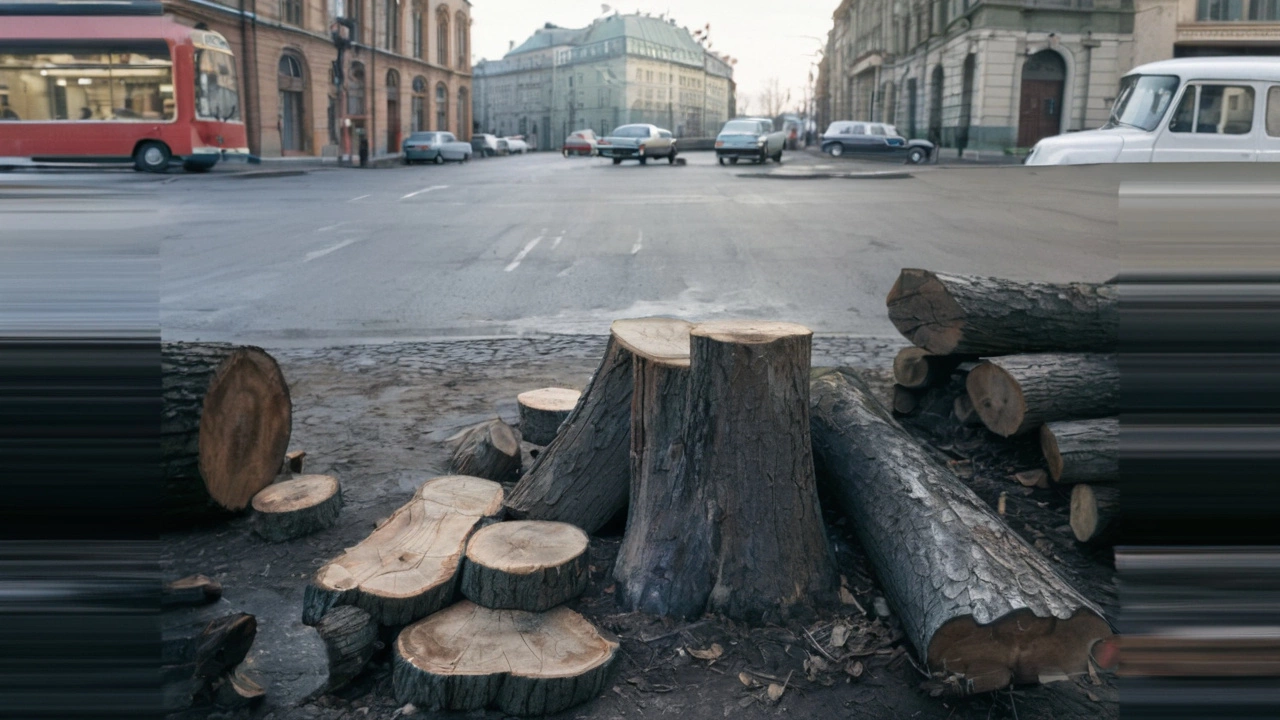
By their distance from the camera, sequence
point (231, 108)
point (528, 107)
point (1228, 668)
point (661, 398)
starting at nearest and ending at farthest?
point (1228, 668) < point (661, 398) < point (231, 108) < point (528, 107)

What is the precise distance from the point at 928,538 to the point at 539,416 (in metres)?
2.22

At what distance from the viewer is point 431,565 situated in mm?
2906

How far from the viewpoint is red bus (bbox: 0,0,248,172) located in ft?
30.0

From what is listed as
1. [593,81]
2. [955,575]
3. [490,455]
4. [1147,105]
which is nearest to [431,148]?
[593,81]

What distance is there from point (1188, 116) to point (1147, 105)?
1.59 feet

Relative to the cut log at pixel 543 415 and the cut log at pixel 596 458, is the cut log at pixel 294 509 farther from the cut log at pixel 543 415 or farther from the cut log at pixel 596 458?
the cut log at pixel 543 415

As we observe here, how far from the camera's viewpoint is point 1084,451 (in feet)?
11.7

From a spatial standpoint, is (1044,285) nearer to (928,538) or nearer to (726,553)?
(928,538)

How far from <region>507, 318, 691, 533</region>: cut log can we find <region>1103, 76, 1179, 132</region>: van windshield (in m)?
5.85

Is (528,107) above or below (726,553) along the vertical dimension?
above

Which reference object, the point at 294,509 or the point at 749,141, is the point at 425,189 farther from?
the point at 294,509

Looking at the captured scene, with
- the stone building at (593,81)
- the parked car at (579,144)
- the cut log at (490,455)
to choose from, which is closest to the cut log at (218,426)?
the cut log at (490,455)

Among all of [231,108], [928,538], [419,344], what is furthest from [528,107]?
[928,538]

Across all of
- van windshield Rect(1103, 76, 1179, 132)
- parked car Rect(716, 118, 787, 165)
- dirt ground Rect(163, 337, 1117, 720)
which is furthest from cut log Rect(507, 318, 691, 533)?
parked car Rect(716, 118, 787, 165)
